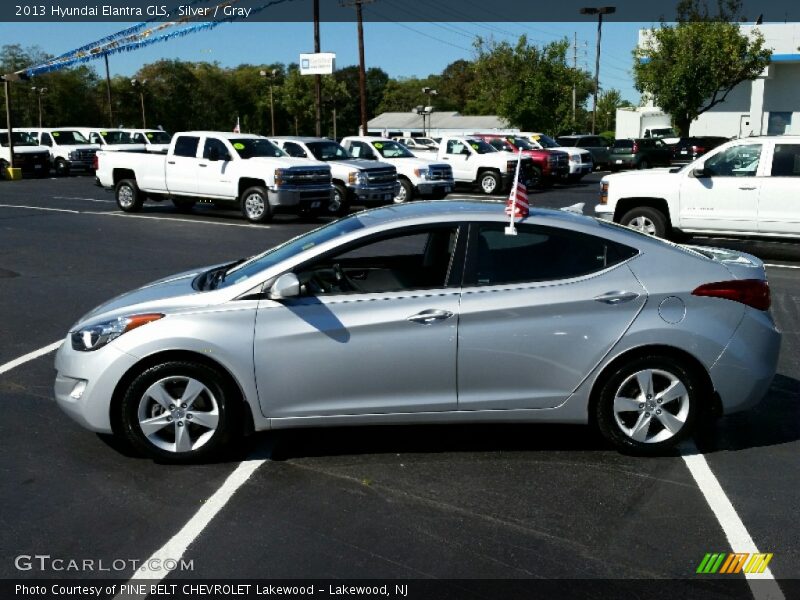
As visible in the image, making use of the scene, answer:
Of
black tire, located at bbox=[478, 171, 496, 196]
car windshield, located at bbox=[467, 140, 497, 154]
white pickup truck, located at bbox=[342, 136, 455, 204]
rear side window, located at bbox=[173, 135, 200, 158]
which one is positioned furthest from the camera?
car windshield, located at bbox=[467, 140, 497, 154]

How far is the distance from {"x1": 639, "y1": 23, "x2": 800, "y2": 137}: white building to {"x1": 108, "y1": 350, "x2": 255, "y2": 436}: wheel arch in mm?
54546

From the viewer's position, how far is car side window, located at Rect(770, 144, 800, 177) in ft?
41.6

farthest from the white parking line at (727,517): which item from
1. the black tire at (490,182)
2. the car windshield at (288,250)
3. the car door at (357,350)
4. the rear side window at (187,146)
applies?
the black tire at (490,182)

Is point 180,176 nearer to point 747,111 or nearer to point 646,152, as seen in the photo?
point 646,152

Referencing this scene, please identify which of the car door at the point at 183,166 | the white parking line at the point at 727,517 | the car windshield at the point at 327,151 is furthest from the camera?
the car windshield at the point at 327,151

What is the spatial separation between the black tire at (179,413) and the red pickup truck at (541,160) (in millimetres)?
24449

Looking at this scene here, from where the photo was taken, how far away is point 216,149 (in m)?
19.9

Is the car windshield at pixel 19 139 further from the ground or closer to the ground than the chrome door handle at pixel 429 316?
A: further from the ground

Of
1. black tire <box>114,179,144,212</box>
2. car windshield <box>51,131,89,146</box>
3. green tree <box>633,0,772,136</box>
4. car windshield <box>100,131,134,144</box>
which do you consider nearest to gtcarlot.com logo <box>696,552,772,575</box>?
black tire <box>114,179,144,212</box>

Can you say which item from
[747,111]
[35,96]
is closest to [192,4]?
[747,111]

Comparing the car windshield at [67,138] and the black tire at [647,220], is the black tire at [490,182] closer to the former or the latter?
the black tire at [647,220]

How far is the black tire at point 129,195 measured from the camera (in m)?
21.2

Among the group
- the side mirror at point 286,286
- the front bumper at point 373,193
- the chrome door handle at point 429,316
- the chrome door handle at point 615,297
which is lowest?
the front bumper at point 373,193

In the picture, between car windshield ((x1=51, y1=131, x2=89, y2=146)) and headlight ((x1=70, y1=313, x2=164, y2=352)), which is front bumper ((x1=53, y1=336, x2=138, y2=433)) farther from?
car windshield ((x1=51, y1=131, x2=89, y2=146))
